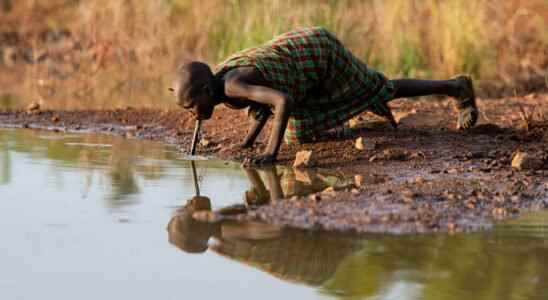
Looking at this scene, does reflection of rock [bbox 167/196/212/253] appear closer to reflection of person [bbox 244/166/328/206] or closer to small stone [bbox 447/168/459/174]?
reflection of person [bbox 244/166/328/206]

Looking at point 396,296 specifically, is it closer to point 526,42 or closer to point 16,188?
point 16,188

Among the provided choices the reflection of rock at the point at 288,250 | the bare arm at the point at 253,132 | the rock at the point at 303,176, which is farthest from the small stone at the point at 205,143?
the reflection of rock at the point at 288,250

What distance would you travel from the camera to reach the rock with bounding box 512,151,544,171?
516 cm

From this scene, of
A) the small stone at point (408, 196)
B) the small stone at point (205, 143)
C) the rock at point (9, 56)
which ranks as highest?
the small stone at point (408, 196)

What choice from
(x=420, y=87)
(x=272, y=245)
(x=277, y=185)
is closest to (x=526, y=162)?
(x=420, y=87)

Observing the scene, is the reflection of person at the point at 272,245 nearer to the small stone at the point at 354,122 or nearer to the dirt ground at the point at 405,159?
the dirt ground at the point at 405,159

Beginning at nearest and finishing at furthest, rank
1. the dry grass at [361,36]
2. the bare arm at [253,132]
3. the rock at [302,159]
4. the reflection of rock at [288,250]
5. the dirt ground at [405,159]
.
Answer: the reflection of rock at [288,250] → the dirt ground at [405,159] → the rock at [302,159] → the bare arm at [253,132] → the dry grass at [361,36]

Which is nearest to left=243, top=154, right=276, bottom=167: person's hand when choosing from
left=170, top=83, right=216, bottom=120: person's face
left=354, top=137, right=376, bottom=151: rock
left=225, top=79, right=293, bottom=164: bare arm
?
left=225, top=79, right=293, bottom=164: bare arm

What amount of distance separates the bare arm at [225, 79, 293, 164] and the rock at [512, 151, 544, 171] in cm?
124

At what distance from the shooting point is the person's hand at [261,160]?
535 cm

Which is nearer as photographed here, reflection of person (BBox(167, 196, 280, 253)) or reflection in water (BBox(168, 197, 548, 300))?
reflection in water (BBox(168, 197, 548, 300))

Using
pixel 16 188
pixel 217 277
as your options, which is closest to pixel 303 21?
pixel 16 188

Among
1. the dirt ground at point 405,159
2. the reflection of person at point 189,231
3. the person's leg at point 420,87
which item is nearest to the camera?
the reflection of person at point 189,231

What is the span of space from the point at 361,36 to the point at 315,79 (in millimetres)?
3718
